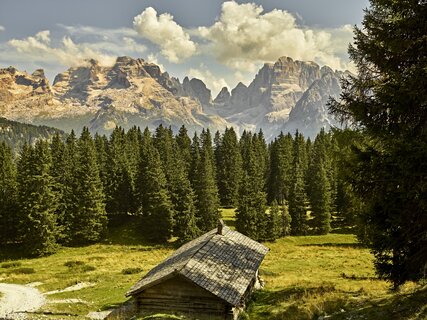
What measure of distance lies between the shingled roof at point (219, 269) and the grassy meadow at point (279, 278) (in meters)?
2.11

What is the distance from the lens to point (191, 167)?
8800 centimetres

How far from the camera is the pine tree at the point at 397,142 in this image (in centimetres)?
1323

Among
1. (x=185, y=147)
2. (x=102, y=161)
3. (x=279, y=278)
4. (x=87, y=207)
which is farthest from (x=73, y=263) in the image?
(x=185, y=147)

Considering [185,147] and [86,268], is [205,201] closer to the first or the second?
[86,268]

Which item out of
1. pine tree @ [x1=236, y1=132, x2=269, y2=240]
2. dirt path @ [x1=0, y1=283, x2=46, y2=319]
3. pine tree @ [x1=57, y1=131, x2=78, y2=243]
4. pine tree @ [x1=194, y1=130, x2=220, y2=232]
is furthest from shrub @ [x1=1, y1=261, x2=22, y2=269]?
pine tree @ [x1=236, y1=132, x2=269, y2=240]

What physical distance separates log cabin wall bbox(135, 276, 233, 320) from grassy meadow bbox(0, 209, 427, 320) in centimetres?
216

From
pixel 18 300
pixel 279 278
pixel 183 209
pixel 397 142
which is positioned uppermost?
pixel 397 142

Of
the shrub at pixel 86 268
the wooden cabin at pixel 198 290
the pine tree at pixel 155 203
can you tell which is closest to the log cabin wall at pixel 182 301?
the wooden cabin at pixel 198 290

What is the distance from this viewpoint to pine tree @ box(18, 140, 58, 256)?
6078 cm

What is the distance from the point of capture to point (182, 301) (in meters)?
22.5

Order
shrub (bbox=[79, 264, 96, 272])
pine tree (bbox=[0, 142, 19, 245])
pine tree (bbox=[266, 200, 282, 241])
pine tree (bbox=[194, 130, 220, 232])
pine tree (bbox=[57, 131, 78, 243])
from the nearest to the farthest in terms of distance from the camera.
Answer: shrub (bbox=[79, 264, 96, 272])
pine tree (bbox=[0, 142, 19, 245])
pine tree (bbox=[266, 200, 282, 241])
pine tree (bbox=[57, 131, 78, 243])
pine tree (bbox=[194, 130, 220, 232])

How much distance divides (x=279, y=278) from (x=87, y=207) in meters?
44.0

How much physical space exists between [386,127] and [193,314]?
1468 cm

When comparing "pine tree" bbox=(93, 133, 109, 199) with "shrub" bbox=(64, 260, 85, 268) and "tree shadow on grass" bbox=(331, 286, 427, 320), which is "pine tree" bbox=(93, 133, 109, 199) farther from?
"tree shadow on grass" bbox=(331, 286, 427, 320)
